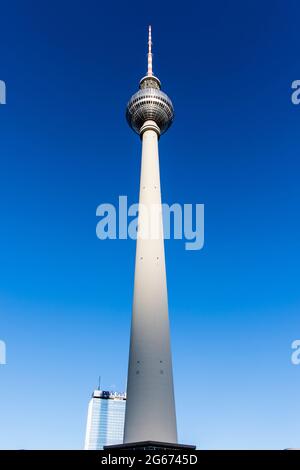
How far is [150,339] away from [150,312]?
4.48 m

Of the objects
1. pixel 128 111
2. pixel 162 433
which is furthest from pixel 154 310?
pixel 128 111

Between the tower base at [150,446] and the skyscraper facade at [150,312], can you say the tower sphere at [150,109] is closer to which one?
the skyscraper facade at [150,312]

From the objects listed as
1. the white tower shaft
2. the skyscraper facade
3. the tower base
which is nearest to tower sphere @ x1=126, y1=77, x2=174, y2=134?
the skyscraper facade

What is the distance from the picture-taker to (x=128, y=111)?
3558 inches

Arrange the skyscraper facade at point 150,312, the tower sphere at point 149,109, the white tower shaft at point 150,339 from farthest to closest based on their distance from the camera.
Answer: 1. the tower sphere at point 149,109
2. the skyscraper facade at point 150,312
3. the white tower shaft at point 150,339

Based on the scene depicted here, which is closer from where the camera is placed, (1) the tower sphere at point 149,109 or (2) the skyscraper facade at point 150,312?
(2) the skyscraper facade at point 150,312

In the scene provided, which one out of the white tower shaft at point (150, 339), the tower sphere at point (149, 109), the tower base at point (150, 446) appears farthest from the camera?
the tower sphere at point (149, 109)

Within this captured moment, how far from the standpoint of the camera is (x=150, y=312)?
62.6 meters

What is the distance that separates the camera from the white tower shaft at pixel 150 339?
175 ft

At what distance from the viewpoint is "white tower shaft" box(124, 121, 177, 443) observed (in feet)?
175

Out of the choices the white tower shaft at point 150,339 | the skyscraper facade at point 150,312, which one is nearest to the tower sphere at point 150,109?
the skyscraper facade at point 150,312
